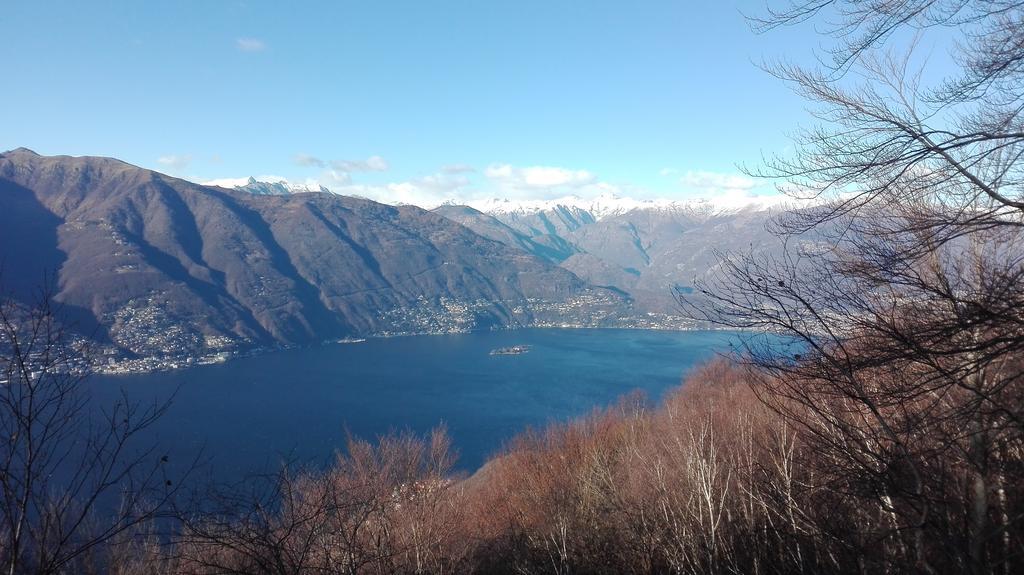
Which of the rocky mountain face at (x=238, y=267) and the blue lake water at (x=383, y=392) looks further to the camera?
the rocky mountain face at (x=238, y=267)

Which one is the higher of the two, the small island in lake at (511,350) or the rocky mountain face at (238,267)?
the rocky mountain face at (238,267)

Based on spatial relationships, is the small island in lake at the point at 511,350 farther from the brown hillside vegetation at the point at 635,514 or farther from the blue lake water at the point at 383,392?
the brown hillside vegetation at the point at 635,514

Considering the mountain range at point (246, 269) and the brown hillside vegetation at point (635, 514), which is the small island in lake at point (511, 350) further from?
the brown hillside vegetation at point (635, 514)

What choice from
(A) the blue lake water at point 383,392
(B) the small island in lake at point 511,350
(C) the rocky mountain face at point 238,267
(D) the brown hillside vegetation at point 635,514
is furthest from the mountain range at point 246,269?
(D) the brown hillside vegetation at point 635,514

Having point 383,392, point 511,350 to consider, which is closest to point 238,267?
point 511,350

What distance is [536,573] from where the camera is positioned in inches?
239

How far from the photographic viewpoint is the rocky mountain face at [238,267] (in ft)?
214

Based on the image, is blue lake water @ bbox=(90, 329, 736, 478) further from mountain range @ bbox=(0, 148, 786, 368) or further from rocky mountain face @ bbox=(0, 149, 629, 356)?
rocky mountain face @ bbox=(0, 149, 629, 356)

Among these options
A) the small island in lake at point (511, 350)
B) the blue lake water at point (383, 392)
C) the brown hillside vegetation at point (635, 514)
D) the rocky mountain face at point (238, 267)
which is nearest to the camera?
the brown hillside vegetation at point (635, 514)

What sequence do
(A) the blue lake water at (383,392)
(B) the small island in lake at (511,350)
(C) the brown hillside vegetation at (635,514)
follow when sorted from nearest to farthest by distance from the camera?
(C) the brown hillside vegetation at (635,514), (A) the blue lake water at (383,392), (B) the small island in lake at (511,350)

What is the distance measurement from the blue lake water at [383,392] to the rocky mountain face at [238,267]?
13.0 meters

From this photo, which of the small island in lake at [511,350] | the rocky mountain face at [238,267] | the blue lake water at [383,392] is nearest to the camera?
the blue lake water at [383,392]

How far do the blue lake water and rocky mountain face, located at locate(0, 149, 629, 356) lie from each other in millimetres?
13001

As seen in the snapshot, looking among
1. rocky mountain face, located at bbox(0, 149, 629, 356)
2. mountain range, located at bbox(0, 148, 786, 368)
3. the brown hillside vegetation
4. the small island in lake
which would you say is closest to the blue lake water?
the small island in lake
